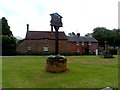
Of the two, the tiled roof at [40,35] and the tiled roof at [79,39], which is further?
the tiled roof at [79,39]

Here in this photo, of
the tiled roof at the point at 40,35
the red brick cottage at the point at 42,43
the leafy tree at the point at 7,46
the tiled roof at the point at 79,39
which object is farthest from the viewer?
the tiled roof at the point at 79,39

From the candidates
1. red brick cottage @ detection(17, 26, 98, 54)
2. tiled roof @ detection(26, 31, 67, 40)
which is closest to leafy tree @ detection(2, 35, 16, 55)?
red brick cottage @ detection(17, 26, 98, 54)

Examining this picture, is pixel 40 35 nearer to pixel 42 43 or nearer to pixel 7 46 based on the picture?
pixel 42 43

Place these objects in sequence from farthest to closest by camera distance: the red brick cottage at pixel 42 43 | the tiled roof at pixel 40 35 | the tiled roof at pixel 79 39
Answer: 1. the tiled roof at pixel 79 39
2. the tiled roof at pixel 40 35
3. the red brick cottage at pixel 42 43

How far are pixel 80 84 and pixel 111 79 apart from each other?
2.76 metres

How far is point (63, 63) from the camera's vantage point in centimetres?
2059

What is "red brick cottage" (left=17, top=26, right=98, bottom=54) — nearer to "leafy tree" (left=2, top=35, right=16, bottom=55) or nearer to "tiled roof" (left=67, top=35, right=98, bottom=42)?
"tiled roof" (left=67, top=35, right=98, bottom=42)

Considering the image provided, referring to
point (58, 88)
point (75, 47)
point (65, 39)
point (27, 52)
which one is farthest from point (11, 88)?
point (75, 47)

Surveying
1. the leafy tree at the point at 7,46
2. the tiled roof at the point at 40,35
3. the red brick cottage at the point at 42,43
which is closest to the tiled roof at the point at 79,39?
the red brick cottage at the point at 42,43

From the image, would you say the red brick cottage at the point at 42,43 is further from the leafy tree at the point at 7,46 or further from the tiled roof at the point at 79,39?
the leafy tree at the point at 7,46

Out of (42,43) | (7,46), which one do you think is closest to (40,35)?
(42,43)

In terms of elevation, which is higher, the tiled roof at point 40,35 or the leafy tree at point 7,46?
the tiled roof at point 40,35

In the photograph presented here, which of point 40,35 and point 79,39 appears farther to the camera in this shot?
point 79,39

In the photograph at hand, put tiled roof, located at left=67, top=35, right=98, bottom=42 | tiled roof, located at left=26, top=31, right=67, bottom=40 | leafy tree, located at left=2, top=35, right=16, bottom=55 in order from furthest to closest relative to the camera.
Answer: tiled roof, located at left=67, top=35, right=98, bottom=42
tiled roof, located at left=26, top=31, right=67, bottom=40
leafy tree, located at left=2, top=35, right=16, bottom=55
